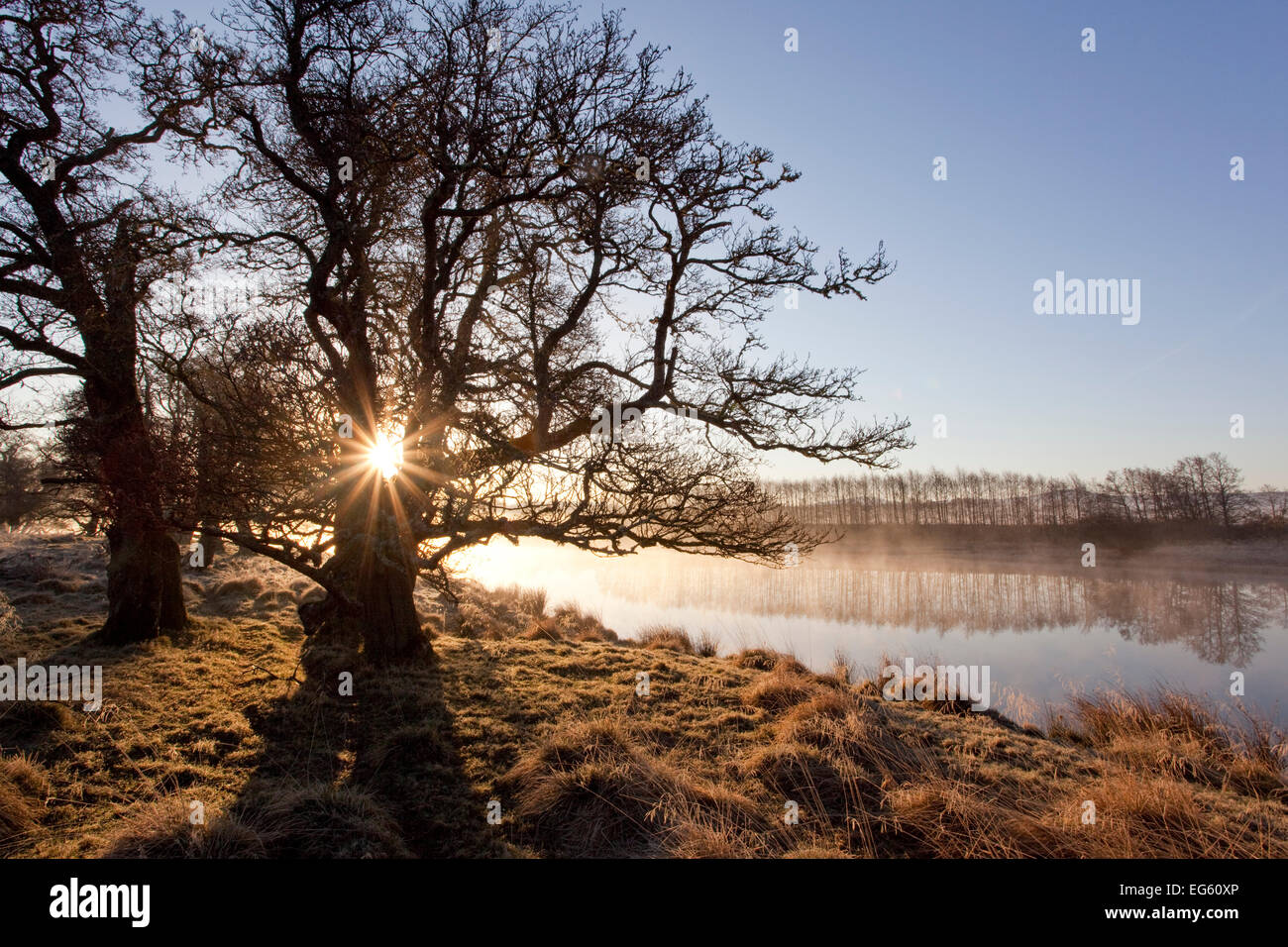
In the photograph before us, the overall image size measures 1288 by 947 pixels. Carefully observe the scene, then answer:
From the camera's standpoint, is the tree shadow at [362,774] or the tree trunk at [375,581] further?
the tree trunk at [375,581]

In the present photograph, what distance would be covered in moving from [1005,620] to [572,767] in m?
19.6

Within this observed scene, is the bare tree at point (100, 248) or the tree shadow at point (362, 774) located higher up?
the bare tree at point (100, 248)

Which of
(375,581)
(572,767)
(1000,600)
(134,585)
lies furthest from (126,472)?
(1000,600)

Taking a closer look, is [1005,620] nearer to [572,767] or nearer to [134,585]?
[572,767]

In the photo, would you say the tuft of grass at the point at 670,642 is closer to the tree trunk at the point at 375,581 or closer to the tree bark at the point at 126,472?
the tree trunk at the point at 375,581

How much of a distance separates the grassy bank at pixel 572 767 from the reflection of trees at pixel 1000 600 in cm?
1237

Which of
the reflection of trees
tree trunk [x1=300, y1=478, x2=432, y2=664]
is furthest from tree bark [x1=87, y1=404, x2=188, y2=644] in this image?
the reflection of trees

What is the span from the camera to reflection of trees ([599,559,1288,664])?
17781 mm

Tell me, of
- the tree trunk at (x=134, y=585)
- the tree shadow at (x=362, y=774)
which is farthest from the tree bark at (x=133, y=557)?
the tree shadow at (x=362, y=774)

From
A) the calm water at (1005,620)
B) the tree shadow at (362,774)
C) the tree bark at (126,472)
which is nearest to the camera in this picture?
the tree shadow at (362,774)

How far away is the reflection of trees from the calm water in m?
0.06

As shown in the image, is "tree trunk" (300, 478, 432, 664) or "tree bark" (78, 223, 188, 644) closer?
"tree bark" (78, 223, 188, 644)

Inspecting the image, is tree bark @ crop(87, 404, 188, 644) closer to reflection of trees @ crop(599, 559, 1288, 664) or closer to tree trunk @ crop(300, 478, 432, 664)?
tree trunk @ crop(300, 478, 432, 664)

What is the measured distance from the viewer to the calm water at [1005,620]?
1245cm
